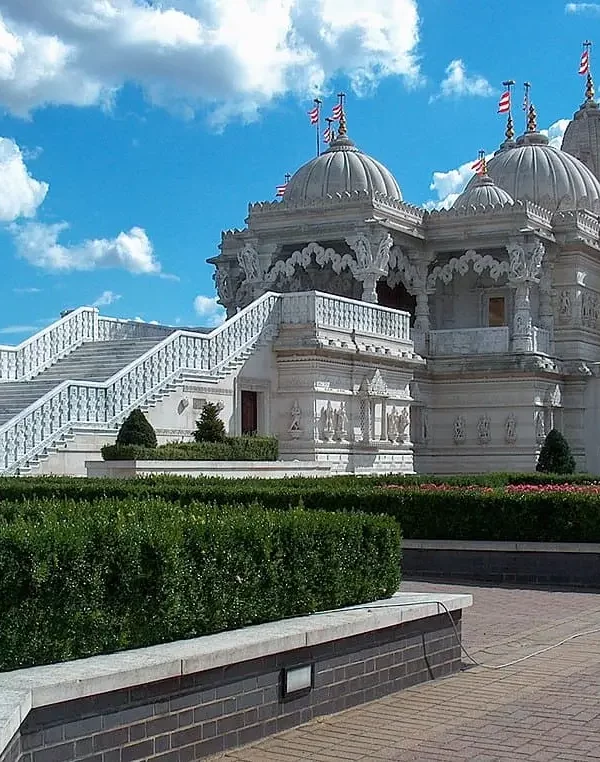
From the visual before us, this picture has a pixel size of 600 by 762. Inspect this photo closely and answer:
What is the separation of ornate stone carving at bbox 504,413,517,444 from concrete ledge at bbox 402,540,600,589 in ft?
85.8

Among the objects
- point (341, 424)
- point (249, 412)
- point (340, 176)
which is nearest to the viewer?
point (249, 412)

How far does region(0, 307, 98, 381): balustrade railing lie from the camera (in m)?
31.7

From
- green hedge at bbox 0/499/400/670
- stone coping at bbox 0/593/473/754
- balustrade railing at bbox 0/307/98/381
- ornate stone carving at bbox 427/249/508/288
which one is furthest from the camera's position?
ornate stone carving at bbox 427/249/508/288

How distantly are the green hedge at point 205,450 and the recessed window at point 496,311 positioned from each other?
59.6 feet

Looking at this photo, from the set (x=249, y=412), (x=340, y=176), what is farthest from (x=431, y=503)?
(x=340, y=176)

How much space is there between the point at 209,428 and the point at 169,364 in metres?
1.86

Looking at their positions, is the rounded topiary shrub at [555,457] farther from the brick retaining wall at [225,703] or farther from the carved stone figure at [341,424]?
the brick retaining wall at [225,703]

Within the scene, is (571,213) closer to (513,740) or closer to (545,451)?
(545,451)

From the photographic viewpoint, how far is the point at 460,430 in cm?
4428

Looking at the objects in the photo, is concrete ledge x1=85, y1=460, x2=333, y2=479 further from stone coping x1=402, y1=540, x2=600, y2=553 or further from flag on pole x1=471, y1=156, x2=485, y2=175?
flag on pole x1=471, y1=156, x2=485, y2=175

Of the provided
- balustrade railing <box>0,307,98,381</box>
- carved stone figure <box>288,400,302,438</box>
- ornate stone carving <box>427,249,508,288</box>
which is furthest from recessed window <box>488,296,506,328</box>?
Result: balustrade railing <box>0,307,98,381</box>

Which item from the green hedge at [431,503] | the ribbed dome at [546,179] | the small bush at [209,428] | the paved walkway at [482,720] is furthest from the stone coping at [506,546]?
the ribbed dome at [546,179]

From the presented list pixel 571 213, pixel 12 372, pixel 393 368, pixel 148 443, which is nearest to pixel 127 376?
pixel 148 443

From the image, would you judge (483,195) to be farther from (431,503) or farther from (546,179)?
(431,503)
